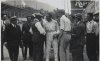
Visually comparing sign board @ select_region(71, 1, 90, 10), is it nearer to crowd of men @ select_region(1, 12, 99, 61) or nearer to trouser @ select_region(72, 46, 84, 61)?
crowd of men @ select_region(1, 12, 99, 61)

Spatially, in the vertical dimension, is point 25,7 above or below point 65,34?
above

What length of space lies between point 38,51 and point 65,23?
17.3 inches

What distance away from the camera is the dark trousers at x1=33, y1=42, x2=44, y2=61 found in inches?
129

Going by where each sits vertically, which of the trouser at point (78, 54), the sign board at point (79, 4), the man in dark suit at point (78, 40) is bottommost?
the trouser at point (78, 54)

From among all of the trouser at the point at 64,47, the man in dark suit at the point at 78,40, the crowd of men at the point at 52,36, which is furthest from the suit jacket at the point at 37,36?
the man in dark suit at the point at 78,40

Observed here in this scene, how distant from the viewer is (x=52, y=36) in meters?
3.24

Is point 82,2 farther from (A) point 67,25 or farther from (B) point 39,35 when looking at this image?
(B) point 39,35

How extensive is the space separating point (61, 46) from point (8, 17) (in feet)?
2.21

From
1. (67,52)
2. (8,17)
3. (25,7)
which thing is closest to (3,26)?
(8,17)

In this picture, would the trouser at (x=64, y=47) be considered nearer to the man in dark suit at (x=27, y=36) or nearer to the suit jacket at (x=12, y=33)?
the man in dark suit at (x=27, y=36)

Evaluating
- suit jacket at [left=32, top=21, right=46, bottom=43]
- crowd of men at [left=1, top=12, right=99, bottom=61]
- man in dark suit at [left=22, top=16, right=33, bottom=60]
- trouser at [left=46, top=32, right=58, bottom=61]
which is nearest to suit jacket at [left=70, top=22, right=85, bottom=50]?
crowd of men at [left=1, top=12, right=99, bottom=61]

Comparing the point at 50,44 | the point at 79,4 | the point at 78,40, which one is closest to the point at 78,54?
the point at 78,40

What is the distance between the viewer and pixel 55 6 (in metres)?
3.27

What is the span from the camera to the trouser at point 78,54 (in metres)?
3.29
